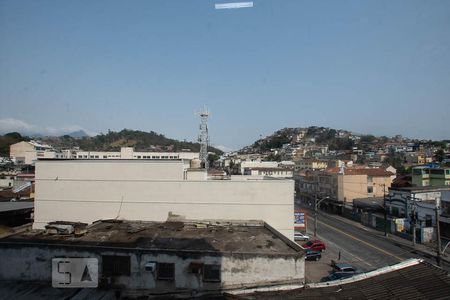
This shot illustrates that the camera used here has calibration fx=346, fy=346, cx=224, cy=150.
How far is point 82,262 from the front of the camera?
1359 centimetres

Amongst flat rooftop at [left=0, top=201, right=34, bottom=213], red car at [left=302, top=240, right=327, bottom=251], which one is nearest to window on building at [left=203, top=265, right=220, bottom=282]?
red car at [left=302, top=240, right=327, bottom=251]

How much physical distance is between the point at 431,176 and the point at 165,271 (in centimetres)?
4785

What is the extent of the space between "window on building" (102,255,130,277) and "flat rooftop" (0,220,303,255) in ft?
1.70

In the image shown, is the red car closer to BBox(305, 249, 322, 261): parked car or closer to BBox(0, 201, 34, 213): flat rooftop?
BBox(305, 249, 322, 261): parked car

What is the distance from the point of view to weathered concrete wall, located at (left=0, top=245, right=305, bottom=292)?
12.7 meters

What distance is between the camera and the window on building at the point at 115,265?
13383 millimetres

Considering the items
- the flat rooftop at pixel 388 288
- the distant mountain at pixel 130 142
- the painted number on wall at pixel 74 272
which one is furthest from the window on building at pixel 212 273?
the distant mountain at pixel 130 142

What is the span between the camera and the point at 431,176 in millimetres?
49125

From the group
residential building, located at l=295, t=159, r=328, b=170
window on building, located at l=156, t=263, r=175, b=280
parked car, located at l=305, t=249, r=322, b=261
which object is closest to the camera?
window on building, located at l=156, t=263, r=175, b=280

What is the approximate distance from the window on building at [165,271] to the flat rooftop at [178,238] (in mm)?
637

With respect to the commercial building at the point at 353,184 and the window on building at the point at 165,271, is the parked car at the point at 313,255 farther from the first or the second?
the commercial building at the point at 353,184

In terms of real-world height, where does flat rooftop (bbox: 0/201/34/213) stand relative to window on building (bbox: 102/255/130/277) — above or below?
above

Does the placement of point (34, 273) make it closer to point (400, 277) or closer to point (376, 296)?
point (376, 296)

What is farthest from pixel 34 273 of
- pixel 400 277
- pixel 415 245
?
pixel 415 245
